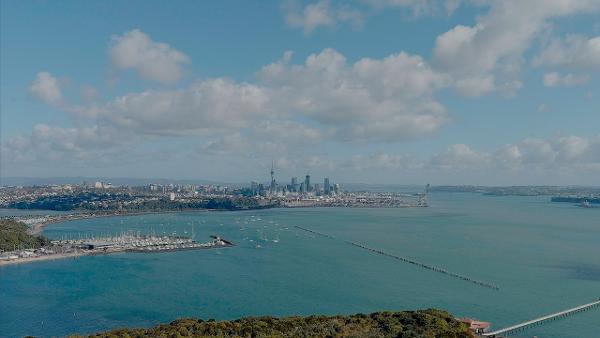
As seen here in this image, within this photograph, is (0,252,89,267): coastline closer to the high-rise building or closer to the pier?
the pier

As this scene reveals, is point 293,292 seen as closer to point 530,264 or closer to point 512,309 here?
point 512,309

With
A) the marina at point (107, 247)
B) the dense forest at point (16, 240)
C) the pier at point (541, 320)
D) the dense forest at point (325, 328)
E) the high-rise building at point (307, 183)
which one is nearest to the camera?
the dense forest at point (325, 328)

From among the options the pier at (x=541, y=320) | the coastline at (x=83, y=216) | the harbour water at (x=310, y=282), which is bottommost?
the pier at (x=541, y=320)

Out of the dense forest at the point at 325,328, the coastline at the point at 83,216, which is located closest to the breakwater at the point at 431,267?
the dense forest at the point at 325,328

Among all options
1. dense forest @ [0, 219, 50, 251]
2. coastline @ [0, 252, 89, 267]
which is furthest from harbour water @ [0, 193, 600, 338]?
dense forest @ [0, 219, 50, 251]

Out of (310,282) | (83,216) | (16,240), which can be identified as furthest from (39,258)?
(83,216)

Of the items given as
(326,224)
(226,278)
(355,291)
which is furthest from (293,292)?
(326,224)

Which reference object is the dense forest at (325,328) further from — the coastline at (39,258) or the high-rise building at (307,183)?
the high-rise building at (307,183)
